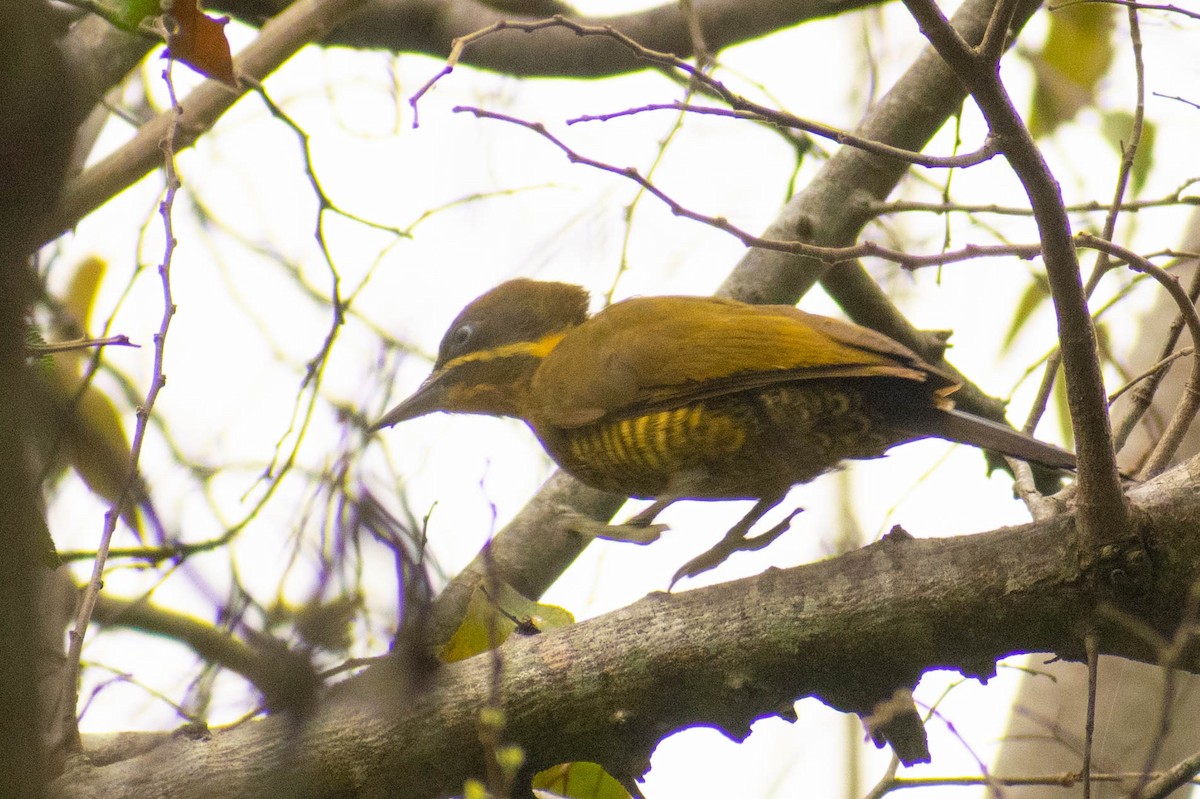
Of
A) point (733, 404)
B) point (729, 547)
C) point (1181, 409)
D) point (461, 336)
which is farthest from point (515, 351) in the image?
point (1181, 409)

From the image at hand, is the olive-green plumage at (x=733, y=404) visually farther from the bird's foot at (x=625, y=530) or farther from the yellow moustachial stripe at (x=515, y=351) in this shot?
the yellow moustachial stripe at (x=515, y=351)

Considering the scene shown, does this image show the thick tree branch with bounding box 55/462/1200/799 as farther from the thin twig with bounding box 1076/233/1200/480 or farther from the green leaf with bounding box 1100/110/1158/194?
the green leaf with bounding box 1100/110/1158/194

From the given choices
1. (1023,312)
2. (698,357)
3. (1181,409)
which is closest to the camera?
(1181,409)

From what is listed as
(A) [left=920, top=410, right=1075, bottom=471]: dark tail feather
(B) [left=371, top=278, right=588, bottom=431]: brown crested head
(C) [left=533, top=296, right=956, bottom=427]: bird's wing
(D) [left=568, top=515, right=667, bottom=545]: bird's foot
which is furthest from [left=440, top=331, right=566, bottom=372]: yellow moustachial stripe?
(A) [left=920, top=410, right=1075, bottom=471]: dark tail feather

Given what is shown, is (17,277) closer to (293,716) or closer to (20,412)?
(20,412)

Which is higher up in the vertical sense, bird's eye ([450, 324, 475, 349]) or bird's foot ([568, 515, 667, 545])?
bird's eye ([450, 324, 475, 349])

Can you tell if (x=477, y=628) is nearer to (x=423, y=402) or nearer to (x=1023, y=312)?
(x=423, y=402)

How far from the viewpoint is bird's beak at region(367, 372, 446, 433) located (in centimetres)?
403

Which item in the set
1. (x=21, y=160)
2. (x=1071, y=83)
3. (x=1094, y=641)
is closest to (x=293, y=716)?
(x=21, y=160)

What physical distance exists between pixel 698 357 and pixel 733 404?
164 millimetres

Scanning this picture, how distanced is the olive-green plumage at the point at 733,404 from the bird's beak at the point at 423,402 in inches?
20.6

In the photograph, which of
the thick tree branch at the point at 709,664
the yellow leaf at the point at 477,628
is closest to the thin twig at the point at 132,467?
the thick tree branch at the point at 709,664

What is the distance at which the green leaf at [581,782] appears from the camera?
9.34ft

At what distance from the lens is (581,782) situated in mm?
2861
